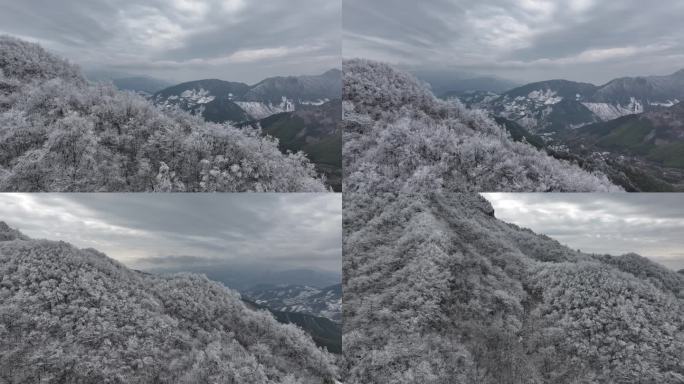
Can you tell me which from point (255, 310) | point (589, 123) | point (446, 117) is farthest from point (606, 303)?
point (255, 310)

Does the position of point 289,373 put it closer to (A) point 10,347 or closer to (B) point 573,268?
(A) point 10,347

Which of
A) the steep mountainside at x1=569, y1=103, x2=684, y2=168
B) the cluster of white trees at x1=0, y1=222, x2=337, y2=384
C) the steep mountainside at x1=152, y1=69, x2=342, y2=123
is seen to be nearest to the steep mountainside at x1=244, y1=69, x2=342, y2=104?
the steep mountainside at x1=152, y1=69, x2=342, y2=123

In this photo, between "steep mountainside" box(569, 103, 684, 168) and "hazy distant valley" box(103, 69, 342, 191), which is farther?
"steep mountainside" box(569, 103, 684, 168)

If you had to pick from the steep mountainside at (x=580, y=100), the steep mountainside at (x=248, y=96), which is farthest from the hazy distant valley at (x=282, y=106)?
the steep mountainside at (x=580, y=100)

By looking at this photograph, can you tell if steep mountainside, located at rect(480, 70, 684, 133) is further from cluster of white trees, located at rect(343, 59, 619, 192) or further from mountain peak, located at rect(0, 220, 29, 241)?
mountain peak, located at rect(0, 220, 29, 241)

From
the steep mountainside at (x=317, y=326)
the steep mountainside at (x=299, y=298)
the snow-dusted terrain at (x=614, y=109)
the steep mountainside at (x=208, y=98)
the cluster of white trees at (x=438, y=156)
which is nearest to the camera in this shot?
the cluster of white trees at (x=438, y=156)

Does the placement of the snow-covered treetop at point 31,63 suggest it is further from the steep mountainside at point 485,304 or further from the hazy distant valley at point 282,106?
the steep mountainside at point 485,304
